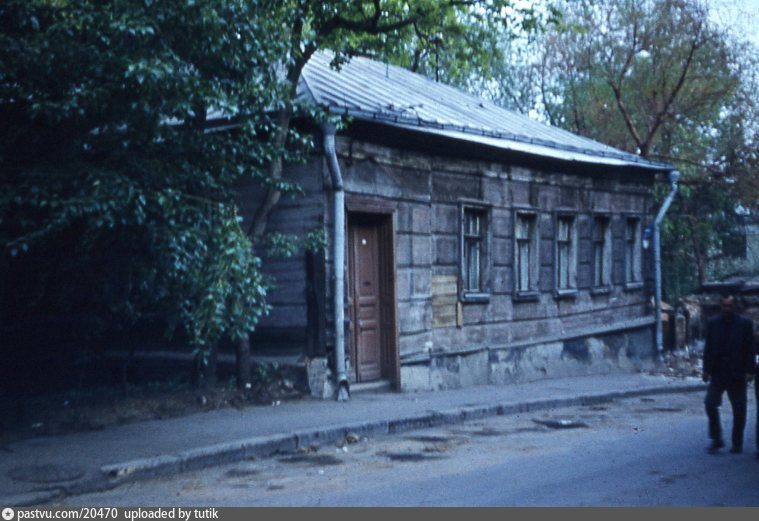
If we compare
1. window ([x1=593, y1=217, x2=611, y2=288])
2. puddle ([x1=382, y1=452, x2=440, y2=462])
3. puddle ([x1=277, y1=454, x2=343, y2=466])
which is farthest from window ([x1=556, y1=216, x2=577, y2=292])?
puddle ([x1=277, y1=454, x2=343, y2=466])

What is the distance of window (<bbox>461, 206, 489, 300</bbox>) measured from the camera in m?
16.5

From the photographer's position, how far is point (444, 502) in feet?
22.4

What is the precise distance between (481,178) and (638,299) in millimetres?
7689

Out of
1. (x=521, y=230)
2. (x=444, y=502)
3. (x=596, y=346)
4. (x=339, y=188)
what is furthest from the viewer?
(x=596, y=346)

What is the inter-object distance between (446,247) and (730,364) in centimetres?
677

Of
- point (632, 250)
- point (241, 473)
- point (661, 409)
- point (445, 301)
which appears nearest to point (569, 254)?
point (632, 250)

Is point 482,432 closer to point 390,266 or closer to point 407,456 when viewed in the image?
point 407,456

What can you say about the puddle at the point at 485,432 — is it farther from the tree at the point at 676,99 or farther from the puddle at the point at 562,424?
the tree at the point at 676,99

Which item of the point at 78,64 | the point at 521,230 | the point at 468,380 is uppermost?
the point at 78,64

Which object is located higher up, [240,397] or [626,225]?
[626,225]

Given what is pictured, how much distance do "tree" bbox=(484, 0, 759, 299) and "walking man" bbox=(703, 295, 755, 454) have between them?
62.3ft

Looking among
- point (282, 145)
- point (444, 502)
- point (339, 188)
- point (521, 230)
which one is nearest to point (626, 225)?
point (521, 230)

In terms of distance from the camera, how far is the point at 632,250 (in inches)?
894

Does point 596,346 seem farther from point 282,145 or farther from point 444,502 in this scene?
point 444,502
